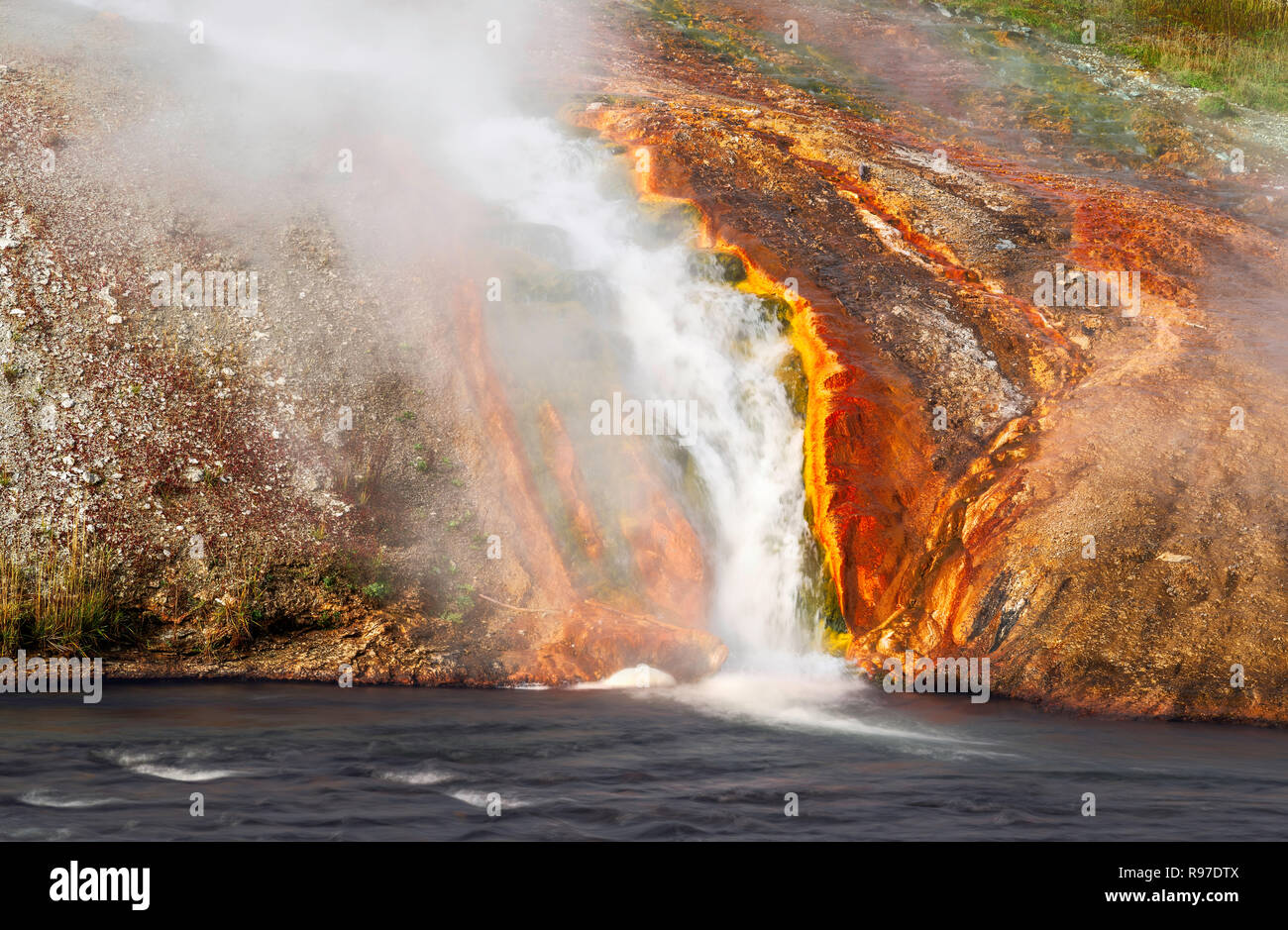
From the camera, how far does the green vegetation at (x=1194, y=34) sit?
26.5m

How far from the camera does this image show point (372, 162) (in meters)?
17.4

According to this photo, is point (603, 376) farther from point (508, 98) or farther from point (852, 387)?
point (508, 98)

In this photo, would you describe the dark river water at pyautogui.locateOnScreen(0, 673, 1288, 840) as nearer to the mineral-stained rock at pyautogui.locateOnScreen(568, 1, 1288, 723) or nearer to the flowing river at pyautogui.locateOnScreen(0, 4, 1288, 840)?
the flowing river at pyautogui.locateOnScreen(0, 4, 1288, 840)

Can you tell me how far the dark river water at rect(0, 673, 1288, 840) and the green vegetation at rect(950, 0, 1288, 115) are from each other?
2165cm

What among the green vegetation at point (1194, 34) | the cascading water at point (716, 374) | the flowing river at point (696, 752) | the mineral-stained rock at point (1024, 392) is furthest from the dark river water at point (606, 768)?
the green vegetation at point (1194, 34)

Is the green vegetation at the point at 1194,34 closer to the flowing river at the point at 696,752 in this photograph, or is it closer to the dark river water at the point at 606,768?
the flowing river at the point at 696,752

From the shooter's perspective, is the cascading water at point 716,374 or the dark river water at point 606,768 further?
Result: the cascading water at point 716,374

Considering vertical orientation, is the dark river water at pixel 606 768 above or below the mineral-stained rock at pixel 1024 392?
below

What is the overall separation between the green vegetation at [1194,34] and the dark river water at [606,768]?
21.6 m

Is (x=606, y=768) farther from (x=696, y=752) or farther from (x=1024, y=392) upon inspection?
(x=1024, y=392)

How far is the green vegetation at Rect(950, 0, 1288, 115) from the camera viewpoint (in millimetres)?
26484

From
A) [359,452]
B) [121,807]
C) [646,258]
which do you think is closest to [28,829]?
[121,807]

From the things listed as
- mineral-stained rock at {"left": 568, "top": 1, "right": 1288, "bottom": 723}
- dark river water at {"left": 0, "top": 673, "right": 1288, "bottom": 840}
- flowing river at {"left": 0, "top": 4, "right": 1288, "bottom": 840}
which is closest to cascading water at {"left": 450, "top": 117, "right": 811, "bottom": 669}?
flowing river at {"left": 0, "top": 4, "right": 1288, "bottom": 840}

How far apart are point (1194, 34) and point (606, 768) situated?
29.3 metres
